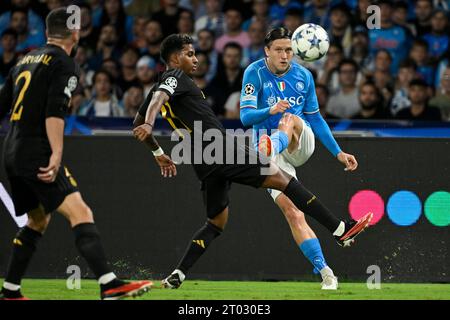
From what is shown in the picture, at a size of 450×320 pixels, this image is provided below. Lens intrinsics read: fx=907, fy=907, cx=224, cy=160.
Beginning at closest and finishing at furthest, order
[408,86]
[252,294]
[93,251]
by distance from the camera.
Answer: [93,251] → [252,294] → [408,86]

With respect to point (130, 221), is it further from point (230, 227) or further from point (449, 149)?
point (449, 149)

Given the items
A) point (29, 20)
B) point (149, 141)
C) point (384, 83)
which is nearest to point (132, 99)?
point (29, 20)

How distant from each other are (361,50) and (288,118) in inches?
183

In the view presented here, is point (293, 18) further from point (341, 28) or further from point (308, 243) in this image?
point (308, 243)

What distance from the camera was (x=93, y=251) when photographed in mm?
5797

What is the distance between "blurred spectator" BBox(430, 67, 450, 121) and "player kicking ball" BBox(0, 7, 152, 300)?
6.19 metres

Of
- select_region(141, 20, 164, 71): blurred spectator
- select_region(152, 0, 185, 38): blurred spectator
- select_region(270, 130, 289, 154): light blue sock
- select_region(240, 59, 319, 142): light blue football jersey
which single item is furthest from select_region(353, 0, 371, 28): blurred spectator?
select_region(270, 130, 289, 154): light blue sock

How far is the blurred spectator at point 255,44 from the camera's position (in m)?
12.3

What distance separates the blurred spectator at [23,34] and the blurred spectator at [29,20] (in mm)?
31

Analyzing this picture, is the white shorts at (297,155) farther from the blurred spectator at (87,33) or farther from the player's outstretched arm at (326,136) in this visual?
the blurred spectator at (87,33)

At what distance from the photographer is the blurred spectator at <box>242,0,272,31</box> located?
496 inches

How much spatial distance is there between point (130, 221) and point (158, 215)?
0.29 m

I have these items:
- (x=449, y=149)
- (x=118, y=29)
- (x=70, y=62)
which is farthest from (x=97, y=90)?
(x=70, y=62)

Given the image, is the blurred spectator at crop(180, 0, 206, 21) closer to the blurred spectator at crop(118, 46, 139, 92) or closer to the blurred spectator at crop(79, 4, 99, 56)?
the blurred spectator at crop(118, 46, 139, 92)
